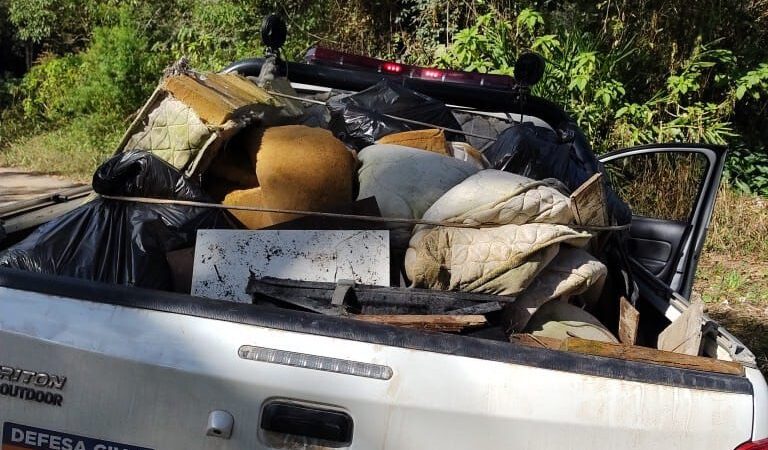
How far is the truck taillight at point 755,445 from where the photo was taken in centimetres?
202

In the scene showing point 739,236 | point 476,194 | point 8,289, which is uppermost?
point 476,194

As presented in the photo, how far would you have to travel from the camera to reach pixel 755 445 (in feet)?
6.64

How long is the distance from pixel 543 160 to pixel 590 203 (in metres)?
0.83

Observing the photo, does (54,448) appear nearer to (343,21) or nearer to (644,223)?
(644,223)

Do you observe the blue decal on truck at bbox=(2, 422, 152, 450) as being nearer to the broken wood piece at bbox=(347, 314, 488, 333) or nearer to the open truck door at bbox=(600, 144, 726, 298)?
the broken wood piece at bbox=(347, 314, 488, 333)

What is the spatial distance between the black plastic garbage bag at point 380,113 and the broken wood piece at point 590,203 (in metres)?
1.23

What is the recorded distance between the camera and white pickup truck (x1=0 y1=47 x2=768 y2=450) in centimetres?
204

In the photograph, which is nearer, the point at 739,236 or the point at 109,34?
the point at 739,236

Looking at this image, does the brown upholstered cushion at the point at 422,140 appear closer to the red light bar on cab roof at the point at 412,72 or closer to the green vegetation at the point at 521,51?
the red light bar on cab roof at the point at 412,72

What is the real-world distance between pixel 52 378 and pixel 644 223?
3.45 m

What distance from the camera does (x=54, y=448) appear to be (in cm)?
215

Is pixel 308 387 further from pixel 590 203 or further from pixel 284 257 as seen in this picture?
pixel 590 203

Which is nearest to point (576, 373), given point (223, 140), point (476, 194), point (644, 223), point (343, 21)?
point (476, 194)

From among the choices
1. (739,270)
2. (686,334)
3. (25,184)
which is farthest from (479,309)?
(25,184)
